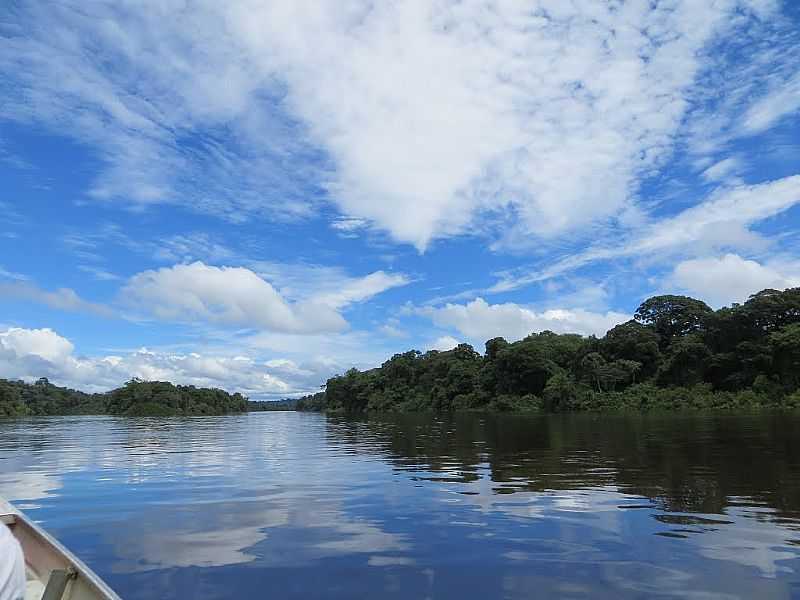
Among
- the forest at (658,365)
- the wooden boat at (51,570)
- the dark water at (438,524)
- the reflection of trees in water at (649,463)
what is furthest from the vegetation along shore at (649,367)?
the wooden boat at (51,570)

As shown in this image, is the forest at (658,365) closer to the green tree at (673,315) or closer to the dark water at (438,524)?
Result: the green tree at (673,315)

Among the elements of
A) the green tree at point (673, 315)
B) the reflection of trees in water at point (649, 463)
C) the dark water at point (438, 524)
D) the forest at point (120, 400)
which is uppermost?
the green tree at point (673, 315)

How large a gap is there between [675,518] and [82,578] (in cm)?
946

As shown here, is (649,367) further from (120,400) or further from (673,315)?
(120,400)

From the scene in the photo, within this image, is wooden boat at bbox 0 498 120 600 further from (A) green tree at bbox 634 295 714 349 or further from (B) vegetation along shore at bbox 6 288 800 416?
(A) green tree at bbox 634 295 714 349

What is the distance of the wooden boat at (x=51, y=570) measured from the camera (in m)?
4.91

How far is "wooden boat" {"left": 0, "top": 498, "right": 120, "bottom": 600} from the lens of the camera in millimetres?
4910

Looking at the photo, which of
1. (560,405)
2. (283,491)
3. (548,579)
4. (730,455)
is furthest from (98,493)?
(560,405)

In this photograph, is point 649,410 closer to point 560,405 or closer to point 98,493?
point 560,405

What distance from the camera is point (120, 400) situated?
131375 mm

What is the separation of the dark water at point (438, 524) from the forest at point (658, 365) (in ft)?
154

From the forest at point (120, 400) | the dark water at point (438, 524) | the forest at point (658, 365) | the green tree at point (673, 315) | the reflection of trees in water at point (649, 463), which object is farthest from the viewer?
the forest at point (120, 400)

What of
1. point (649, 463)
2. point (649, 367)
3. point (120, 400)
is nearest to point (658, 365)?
point (649, 367)

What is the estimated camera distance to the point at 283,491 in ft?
48.7
